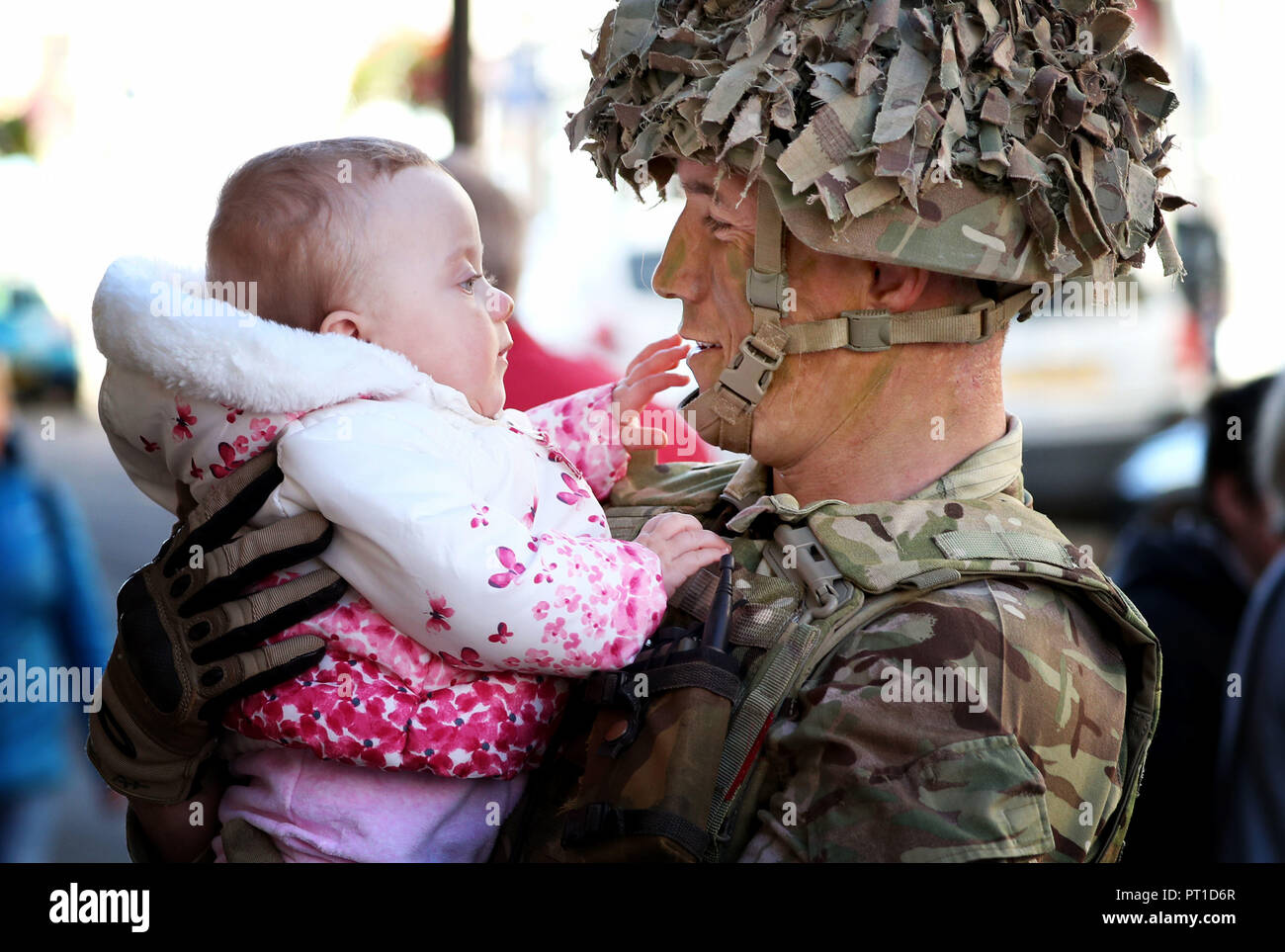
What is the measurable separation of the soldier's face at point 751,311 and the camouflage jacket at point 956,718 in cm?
18

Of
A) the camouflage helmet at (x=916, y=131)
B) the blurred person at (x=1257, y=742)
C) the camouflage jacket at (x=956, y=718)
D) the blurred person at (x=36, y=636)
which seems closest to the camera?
the camouflage jacket at (x=956, y=718)

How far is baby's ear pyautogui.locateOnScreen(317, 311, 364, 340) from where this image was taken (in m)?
2.27

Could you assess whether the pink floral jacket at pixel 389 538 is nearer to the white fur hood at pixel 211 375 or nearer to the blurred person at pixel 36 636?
the white fur hood at pixel 211 375

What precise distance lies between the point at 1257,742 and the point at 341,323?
99.0 inches

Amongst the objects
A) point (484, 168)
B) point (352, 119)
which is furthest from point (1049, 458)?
point (484, 168)

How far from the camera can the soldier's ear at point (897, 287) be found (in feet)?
7.97

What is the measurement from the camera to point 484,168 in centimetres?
476

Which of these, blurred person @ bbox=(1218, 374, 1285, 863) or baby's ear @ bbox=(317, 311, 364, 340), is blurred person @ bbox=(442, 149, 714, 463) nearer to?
baby's ear @ bbox=(317, 311, 364, 340)

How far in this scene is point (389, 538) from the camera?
6.70 feet

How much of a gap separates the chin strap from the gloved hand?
0.83 metres

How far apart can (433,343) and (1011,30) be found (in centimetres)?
111

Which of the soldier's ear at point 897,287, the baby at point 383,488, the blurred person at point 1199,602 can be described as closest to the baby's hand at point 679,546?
the baby at point 383,488

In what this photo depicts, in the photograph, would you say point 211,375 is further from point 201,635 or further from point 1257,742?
point 1257,742

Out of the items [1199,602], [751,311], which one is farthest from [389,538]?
[1199,602]
